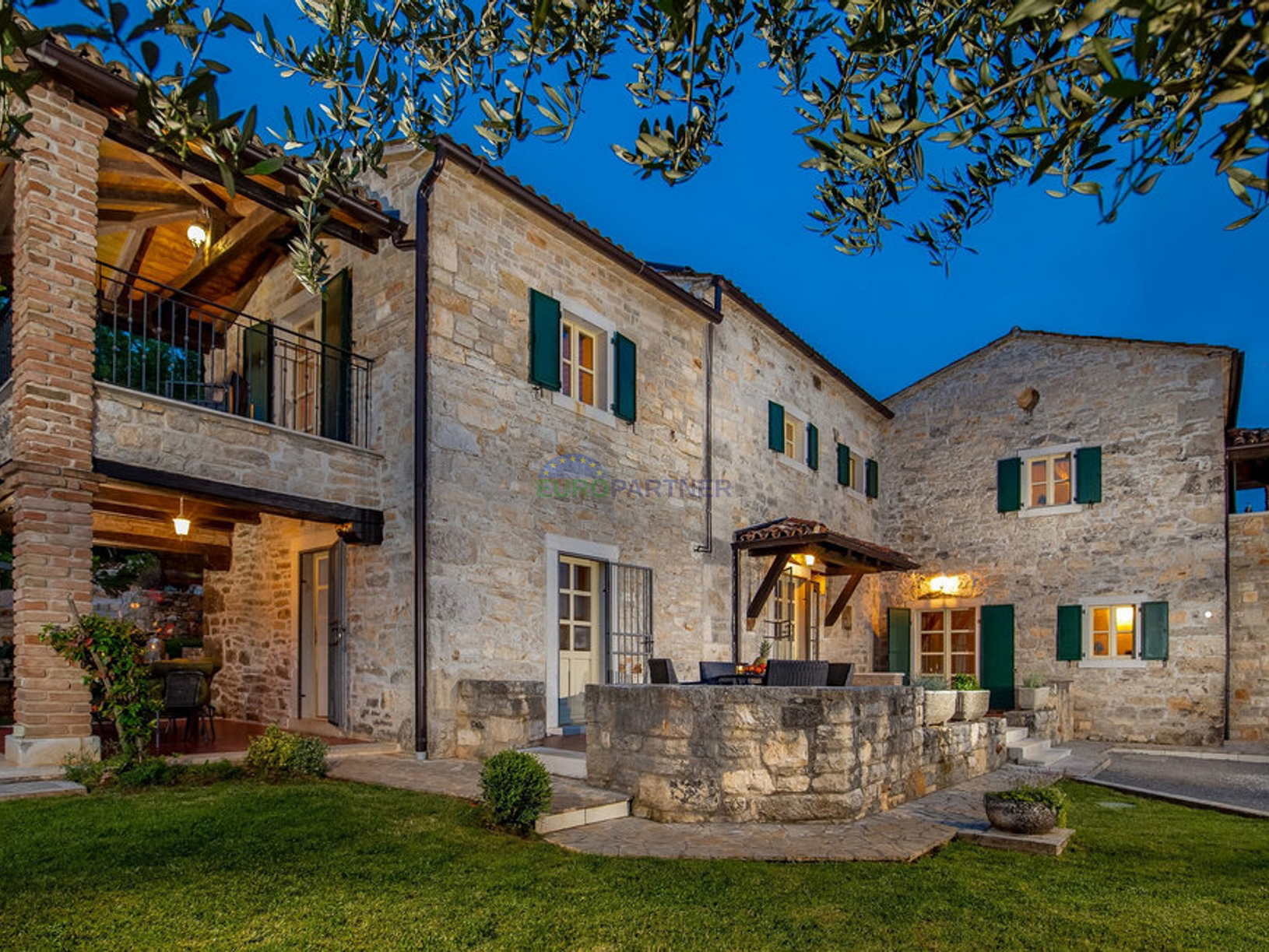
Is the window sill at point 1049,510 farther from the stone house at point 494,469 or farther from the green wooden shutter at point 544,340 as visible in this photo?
the green wooden shutter at point 544,340

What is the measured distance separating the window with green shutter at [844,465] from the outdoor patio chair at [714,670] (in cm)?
724

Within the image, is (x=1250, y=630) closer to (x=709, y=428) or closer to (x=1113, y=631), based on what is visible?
(x=1113, y=631)

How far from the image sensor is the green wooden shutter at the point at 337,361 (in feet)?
28.0

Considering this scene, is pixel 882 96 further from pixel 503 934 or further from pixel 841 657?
pixel 841 657

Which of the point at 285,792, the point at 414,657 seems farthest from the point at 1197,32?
the point at 414,657

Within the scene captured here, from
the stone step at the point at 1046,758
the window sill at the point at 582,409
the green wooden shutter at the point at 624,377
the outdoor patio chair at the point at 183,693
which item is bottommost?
the stone step at the point at 1046,758

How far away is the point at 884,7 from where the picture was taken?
2.46 m

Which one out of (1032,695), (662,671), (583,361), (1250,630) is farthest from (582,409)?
(1250,630)

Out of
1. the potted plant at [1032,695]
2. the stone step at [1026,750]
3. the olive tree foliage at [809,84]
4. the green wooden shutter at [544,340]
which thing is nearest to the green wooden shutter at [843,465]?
the potted plant at [1032,695]

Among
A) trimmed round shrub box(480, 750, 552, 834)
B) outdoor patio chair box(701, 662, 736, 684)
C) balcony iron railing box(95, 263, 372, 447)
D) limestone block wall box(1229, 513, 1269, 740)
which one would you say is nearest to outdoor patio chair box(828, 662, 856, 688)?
outdoor patio chair box(701, 662, 736, 684)

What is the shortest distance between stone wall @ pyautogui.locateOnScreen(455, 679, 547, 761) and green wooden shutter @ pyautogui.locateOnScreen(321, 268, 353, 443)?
9.58 ft

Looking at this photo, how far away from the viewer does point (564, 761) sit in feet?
22.9

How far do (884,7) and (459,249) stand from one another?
649 cm

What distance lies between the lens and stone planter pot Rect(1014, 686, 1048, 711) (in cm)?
1169
